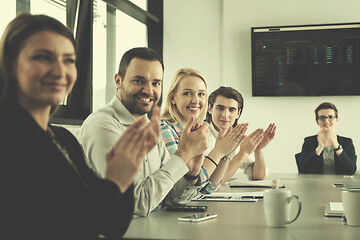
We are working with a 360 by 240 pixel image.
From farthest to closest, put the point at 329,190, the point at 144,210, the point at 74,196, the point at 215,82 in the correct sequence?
the point at 215,82 < the point at 329,190 < the point at 144,210 < the point at 74,196

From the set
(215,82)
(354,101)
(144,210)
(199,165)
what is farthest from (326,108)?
(144,210)

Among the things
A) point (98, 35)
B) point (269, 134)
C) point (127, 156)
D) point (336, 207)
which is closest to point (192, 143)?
point (336, 207)

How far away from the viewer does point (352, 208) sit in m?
1.40

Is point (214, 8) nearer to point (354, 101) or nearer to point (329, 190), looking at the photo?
point (354, 101)

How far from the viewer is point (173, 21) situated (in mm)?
5141

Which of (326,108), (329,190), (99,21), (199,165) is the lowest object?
(329,190)

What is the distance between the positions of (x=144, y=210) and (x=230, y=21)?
3.71 meters

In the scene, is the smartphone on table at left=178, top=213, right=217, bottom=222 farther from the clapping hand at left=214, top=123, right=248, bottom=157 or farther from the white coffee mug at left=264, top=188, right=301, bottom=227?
the clapping hand at left=214, top=123, right=248, bottom=157

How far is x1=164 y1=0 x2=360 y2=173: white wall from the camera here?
475cm

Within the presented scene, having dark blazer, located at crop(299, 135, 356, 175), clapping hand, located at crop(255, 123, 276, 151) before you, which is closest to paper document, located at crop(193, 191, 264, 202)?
clapping hand, located at crop(255, 123, 276, 151)

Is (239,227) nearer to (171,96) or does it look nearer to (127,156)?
(127,156)

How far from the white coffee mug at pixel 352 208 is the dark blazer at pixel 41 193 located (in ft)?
2.27

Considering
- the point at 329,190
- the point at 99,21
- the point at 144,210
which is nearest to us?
the point at 144,210

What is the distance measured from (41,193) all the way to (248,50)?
421 centimetres
